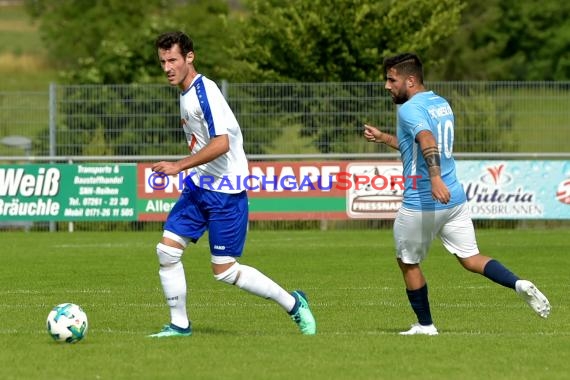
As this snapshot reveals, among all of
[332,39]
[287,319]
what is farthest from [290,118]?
[287,319]

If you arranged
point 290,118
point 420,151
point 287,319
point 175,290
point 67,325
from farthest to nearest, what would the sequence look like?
point 290,118 < point 287,319 < point 175,290 < point 420,151 < point 67,325

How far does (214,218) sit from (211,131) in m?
0.66

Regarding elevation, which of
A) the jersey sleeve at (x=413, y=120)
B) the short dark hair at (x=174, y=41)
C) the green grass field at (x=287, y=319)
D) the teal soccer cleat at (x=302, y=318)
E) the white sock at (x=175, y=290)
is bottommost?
the green grass field at (x=287, y=319)

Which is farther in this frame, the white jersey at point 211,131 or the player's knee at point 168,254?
the player's knee at point 168,254

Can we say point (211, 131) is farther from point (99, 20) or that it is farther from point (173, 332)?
point (99, 20)

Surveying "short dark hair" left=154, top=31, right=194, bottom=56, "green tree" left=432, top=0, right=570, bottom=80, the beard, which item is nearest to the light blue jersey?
the beard

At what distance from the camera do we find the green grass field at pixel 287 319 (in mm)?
8742

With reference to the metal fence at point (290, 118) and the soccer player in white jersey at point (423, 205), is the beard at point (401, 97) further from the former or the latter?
the metal fence at point (290, 118)

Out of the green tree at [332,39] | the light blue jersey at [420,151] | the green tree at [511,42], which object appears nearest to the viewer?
the light blue jersey at [420,151]

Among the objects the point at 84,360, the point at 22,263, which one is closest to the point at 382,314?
the point at 84,360

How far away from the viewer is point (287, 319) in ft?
39.3

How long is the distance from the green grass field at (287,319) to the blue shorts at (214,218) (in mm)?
671

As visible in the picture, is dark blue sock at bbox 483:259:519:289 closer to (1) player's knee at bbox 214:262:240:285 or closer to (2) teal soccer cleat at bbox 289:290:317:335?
(2) teal soccer cleat at bbox 289:290:317:335

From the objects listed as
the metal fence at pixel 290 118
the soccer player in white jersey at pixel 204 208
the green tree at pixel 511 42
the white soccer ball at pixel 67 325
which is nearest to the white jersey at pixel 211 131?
the soccer player in white jersey at pixel 204 208
